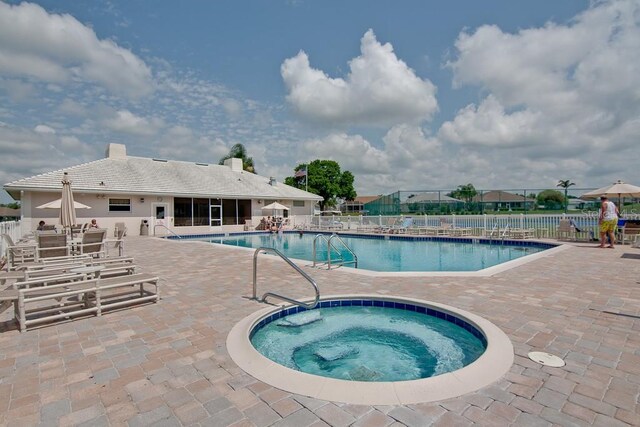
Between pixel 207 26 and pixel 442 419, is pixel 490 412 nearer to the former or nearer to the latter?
pixel 442 419

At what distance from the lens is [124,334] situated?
3.82 metres

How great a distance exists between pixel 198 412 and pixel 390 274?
5.46 meters

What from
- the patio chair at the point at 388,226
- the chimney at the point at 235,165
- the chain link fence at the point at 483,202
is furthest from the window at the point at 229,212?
the chain link fence at the point at 483,202

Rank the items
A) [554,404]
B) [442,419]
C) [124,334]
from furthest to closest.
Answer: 1. [124,334]
2. [554,404]
3. [442,419]

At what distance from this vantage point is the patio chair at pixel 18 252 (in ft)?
24.4

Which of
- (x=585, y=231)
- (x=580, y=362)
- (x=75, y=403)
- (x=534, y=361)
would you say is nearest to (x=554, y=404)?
(x=534, y=361)

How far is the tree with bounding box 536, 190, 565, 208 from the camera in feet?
74.2

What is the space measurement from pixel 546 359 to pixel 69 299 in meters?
6.74

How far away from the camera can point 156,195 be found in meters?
19.5

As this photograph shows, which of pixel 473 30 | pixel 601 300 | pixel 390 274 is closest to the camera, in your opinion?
pixel 601 300

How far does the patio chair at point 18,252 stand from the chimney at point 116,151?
15.8 m

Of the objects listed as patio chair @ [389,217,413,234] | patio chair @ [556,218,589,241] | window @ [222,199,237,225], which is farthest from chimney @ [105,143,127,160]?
patio chair @ [556,218,589,241]

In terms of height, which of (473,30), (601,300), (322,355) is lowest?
(322,355)

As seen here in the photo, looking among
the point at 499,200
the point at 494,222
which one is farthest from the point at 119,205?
the point at 499,200
